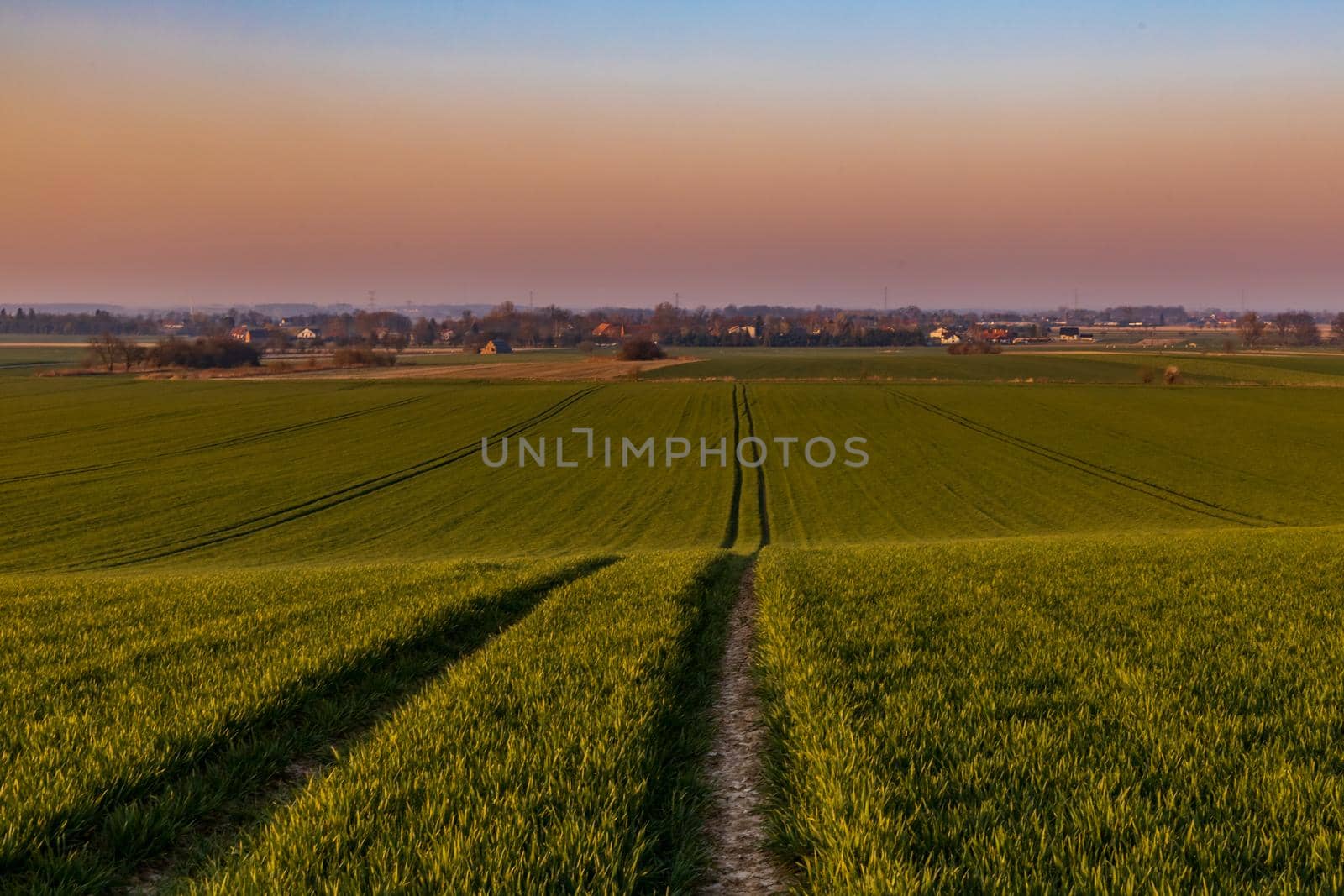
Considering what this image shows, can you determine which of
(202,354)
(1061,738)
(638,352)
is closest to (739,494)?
(1061,738)

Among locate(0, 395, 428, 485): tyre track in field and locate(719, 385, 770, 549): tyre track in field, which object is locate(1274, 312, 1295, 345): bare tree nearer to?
locate(719, 385, 770, 549): tyre track in field

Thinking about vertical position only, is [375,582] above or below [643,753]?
below

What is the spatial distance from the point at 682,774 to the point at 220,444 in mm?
55751

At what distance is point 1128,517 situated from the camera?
32906 millimetres

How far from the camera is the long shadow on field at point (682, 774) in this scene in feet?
14.0

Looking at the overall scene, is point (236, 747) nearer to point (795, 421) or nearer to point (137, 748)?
point (137, 748)

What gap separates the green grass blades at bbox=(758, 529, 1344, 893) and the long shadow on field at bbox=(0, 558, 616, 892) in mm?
3702

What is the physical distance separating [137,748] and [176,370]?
413ft

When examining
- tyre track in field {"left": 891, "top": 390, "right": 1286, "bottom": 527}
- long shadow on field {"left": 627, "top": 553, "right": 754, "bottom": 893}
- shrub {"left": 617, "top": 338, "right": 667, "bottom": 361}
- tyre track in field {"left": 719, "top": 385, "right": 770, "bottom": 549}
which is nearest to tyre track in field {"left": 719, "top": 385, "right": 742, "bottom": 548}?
tyre track in field {"left": 719, "top": 385, "right": 770, "bottom": 549}

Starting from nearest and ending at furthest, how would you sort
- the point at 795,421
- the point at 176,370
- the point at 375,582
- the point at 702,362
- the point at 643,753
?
the point at 643,753, the point at 375,582, the point at 795,421, the point at 176,370, the point at 702,362

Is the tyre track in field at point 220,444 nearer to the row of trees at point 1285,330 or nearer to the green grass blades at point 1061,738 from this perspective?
the green grass blades at point 1061,738

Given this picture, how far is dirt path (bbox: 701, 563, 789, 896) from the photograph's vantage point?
14.3ft

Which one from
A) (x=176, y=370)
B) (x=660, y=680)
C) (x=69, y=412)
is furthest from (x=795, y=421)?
(x=176, y=370)

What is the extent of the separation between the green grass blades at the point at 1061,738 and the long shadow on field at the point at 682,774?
569 millimetres
